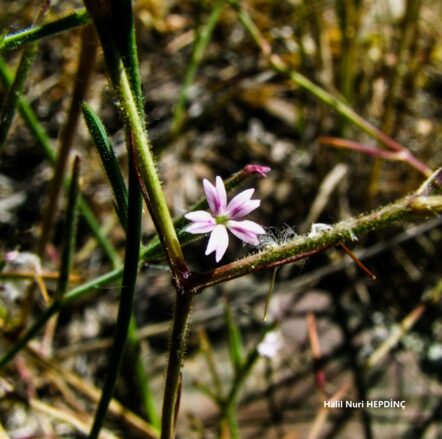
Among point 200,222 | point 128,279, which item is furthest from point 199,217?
point 128,279

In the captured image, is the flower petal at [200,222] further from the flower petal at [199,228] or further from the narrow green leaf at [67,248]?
the narrow green leaf at [67,248]

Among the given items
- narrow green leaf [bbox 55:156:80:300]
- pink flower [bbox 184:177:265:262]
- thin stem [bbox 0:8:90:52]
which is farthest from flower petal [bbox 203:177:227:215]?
narrow green leaf [bbox 55:156:80:300]

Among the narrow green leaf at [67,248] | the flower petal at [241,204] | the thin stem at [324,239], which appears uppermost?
the narrow green leaf at [67,248]

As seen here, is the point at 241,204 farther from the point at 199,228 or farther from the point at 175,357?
the point at 175,357

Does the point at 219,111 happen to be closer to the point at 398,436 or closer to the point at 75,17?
the point at 398,436

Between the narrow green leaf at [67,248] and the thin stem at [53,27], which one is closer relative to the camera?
the thin stem at [53,27]

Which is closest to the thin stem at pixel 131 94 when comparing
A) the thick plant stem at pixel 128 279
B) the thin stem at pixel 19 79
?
the thick plant stem at pixel 128 279

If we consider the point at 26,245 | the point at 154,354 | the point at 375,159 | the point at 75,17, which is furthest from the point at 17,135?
the point at 75,17

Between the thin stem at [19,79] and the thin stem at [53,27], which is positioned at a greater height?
the thin stem at [19,79]
